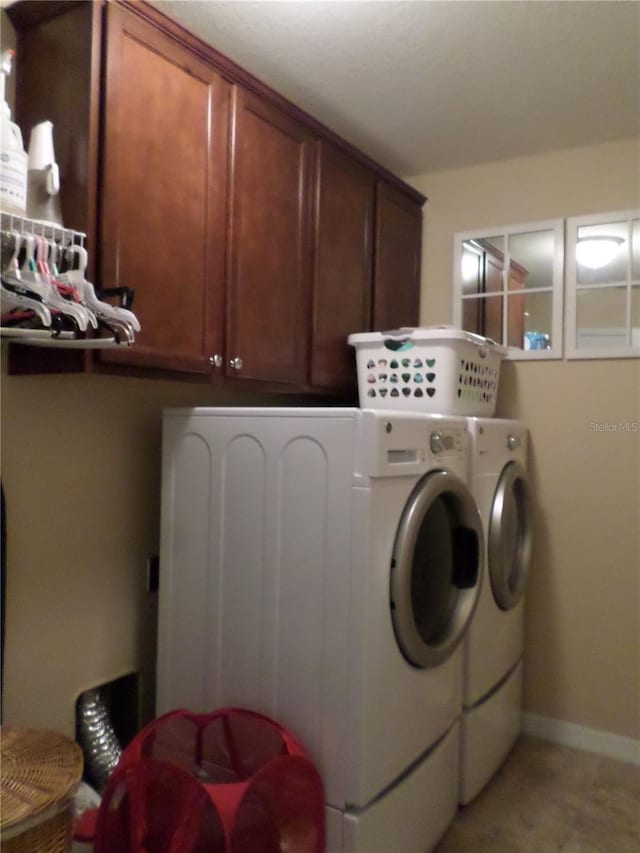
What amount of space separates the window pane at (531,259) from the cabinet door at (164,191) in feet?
4.59

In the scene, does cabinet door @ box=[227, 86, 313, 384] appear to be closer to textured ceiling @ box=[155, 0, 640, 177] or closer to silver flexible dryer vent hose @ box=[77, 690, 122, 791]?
textured ceiling @ box=[155, 0, 640, 177]

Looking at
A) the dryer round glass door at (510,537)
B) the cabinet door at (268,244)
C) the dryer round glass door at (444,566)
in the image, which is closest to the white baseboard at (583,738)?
the dryer round glass door at (510,537)

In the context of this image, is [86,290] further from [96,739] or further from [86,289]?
[96,739]

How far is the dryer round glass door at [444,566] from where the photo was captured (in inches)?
69.9

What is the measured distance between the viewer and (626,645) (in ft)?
8.16

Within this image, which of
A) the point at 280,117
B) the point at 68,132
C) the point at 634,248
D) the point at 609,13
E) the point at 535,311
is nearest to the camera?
the point at 68,132

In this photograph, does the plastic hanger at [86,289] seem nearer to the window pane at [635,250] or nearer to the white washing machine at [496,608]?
the white washing machine at [496,608]

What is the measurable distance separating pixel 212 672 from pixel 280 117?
5.51ft

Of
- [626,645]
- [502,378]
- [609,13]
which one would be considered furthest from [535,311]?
[626,645]

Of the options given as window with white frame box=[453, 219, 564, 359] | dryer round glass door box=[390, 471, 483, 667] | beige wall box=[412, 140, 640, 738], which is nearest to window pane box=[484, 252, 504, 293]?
window with white frame box=[453, 219, 564, 359]

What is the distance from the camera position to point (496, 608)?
2.24 m

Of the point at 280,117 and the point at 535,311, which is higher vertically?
the point at 280,117

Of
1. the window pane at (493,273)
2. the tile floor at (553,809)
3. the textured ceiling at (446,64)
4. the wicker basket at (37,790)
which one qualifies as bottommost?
the tile floor at (553,809)

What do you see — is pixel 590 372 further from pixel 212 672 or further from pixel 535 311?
pixel 212 672
